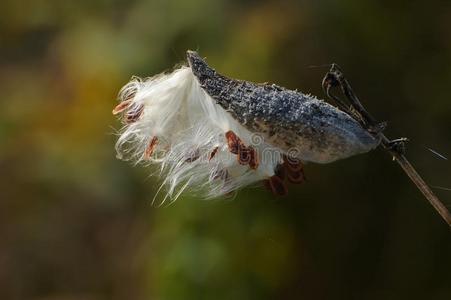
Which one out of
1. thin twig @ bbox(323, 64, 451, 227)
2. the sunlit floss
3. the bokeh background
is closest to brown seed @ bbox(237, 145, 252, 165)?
the sunlit floss

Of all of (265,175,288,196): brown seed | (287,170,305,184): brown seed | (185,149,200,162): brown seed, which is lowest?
(265,175,288,196): brown seed

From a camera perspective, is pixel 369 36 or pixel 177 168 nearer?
pixel 177 168

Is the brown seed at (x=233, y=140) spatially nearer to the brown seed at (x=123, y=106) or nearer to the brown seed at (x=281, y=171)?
the brown seed at (x=281, y=171)

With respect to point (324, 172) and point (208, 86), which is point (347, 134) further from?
point (324, 172)

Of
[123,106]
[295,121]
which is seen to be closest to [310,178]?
[123,106]

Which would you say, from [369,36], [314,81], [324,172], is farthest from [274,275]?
[369,36]

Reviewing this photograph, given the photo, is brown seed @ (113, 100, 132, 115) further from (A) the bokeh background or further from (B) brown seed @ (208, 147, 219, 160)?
(A) the bokeh background

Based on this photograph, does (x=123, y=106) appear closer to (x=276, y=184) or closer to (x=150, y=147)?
(x=150, y=147)

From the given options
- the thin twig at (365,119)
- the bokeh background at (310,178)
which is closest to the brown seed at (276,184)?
the thin twig at (365,119)
